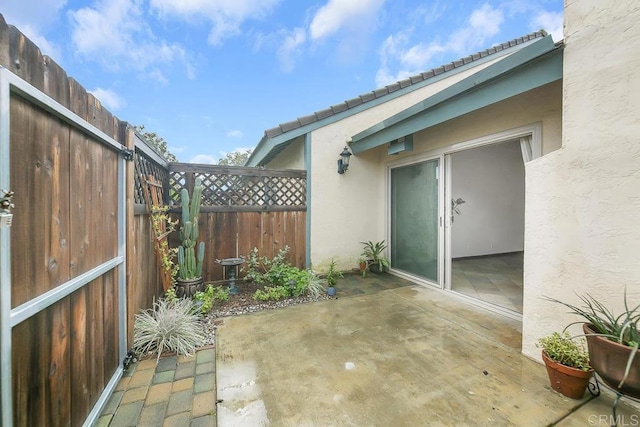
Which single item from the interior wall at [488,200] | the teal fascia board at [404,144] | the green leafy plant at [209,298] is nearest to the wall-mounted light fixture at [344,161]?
the teal fascia board at [404,144]

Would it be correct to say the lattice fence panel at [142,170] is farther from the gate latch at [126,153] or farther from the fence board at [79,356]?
the fence board at [79,356]

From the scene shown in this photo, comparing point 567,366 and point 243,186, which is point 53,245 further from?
point 243,186

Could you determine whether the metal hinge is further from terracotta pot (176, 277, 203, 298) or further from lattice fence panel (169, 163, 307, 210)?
lattice fence panel (169, 163, 307, 210)

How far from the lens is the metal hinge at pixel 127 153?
82.1 inches

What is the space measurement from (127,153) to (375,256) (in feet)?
14.3

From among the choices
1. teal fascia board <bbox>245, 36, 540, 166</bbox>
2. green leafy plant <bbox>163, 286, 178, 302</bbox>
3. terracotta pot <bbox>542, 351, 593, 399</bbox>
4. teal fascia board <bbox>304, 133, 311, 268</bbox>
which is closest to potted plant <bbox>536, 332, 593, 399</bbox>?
terracotta pot <bbox>542, 351, 593, 399</bbox>

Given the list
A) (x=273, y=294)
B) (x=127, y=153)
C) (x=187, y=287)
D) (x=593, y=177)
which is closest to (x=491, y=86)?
(x=593, y=177)

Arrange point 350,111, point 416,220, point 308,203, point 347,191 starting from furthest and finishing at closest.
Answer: point 347,191
point 350,111
point 308,203
point 416,220

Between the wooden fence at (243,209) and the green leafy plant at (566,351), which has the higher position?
the wooden fence at (243,209)

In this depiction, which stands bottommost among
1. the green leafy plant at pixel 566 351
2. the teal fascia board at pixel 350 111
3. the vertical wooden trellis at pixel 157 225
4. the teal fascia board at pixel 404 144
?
the green leafy plant at pixel 566 351

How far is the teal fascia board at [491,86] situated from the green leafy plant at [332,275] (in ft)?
8.10

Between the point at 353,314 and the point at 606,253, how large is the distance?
7.84 ft

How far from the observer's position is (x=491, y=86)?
2678 mm

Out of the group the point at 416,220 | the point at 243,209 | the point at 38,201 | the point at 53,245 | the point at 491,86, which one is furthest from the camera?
the point at 416,220
